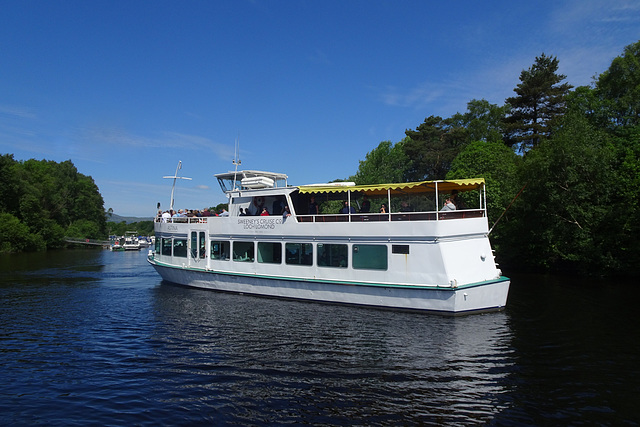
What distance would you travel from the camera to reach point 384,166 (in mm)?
57688

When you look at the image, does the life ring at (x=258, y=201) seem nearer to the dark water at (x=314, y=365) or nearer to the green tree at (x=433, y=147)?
the dark water at (x=314, y=365)

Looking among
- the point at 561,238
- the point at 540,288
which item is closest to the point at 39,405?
the point at 540,288

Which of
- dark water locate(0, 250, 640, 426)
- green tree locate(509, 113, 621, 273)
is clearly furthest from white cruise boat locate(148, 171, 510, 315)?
green tree locate(509, 113, 621, 273)

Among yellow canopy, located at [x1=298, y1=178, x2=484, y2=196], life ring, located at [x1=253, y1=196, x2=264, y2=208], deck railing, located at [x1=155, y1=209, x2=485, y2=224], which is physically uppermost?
yellow canopy, located at [x1=298, y1=178, x2=484, y2=196]

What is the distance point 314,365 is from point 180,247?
14493 millimetres

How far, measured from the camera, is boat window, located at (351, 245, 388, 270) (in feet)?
53.6

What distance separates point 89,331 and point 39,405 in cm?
582

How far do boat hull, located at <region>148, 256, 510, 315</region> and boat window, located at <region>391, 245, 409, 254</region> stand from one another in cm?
133

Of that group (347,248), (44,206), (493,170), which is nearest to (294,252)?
(347,248)

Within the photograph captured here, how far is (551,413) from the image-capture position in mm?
7984

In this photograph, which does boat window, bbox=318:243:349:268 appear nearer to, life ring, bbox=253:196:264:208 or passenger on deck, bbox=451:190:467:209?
life ring, bbox=253:196:264:208

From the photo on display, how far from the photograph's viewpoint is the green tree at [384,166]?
5588cm

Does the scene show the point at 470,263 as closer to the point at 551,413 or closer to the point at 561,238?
the point at 551,413

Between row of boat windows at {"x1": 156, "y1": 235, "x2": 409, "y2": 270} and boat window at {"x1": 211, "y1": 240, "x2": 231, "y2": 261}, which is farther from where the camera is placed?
boat window at {"x1": 211, "y1": 240, "x2": 231, "y2": 261}
